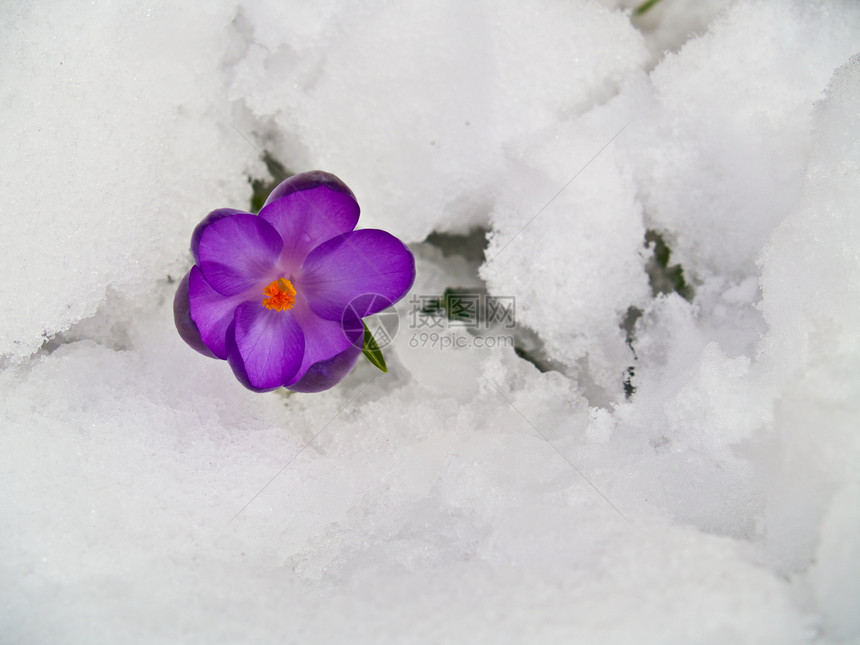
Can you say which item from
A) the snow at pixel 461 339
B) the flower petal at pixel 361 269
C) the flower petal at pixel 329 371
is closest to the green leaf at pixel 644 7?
the snow at pixel 461 339

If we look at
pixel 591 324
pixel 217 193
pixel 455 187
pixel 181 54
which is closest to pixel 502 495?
pixel 591 324

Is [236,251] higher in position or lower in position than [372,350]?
higher

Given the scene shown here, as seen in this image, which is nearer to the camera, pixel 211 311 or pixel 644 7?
pixel 211 311

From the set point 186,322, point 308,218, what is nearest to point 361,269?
point 308,218

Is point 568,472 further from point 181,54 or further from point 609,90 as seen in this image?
point 181,54

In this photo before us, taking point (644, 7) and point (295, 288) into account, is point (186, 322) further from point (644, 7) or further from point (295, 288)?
point (644, 7)

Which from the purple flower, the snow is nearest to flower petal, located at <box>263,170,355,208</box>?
the purple flower

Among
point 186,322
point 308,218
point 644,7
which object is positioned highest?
point 644,7

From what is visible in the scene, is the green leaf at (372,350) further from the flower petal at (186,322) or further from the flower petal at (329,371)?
the flower petal at (186,322)
